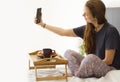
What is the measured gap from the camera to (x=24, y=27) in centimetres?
333

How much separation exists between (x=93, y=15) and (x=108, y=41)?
22 centimetres

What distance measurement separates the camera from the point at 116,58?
1.86m

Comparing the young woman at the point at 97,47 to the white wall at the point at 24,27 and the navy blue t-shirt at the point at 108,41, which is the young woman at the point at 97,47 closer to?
the navy blue t-shirt at the point at 108,41

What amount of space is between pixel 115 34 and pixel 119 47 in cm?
12

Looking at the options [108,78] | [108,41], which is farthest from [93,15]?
[108,78]

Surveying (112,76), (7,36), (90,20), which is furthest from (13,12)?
(112,76)

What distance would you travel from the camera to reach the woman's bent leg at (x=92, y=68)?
165 cm

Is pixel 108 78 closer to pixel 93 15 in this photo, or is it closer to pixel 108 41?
pixel 108 41

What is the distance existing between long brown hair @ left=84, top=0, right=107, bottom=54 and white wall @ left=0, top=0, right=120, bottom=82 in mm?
1202

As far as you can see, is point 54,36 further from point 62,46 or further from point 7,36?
point 7,36

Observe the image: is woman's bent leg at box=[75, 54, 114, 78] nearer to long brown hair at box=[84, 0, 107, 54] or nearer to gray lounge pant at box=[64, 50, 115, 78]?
gray lounge pant at box=[64, 50, 115, 78]

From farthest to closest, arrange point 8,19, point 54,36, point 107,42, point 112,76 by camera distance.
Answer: point 54,36, point 8,19, point 107,42, point 112,76

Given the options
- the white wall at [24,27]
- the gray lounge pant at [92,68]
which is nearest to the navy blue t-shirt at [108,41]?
the gray lounge pant at [92,68]

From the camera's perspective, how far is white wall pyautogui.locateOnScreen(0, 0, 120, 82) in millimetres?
3260
